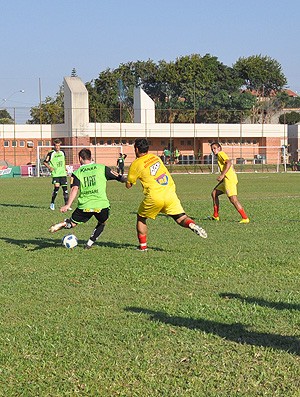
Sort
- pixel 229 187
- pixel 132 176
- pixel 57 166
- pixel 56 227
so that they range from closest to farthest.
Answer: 1. pixel 132 176
2. pixel 56 227
3. pixel 229 187
4. pixel 57 166

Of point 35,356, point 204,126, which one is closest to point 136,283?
point 35,356

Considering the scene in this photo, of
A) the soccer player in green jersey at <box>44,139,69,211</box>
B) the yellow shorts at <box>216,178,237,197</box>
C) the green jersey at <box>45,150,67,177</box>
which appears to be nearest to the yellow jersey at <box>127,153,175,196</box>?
the yellow shorts at <box>216,178,237,197</box>

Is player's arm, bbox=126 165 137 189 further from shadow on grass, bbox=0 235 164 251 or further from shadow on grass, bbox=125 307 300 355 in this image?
shadow on grass, bbox=125 307 300 355

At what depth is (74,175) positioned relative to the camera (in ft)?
32.8

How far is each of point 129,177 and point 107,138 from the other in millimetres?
51791

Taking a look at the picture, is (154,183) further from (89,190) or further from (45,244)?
(45,244)

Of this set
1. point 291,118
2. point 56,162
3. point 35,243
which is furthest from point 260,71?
point 35,243

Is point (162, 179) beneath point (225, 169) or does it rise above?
beneath

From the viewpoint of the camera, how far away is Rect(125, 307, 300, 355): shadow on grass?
4.96 meters

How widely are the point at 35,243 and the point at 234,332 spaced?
→ 6165 mm

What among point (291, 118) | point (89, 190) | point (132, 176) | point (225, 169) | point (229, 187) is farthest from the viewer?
point (291, 118)

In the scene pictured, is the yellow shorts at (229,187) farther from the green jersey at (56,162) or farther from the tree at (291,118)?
the tree at (291,118)

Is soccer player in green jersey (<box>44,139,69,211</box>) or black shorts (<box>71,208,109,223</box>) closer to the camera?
black shorts (<box>71,208,109,223</box>)

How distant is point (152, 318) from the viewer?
5.78m
